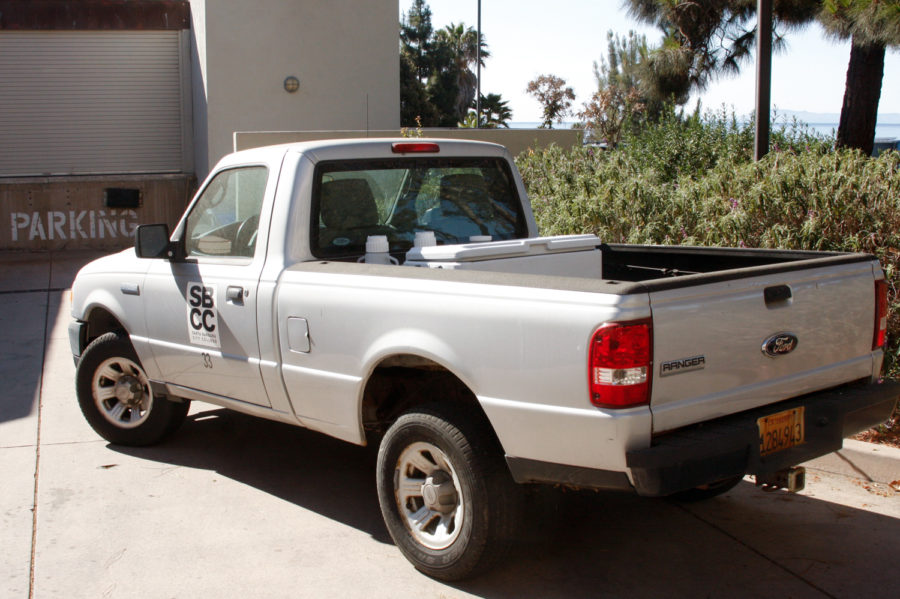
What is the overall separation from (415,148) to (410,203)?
1.06 feet

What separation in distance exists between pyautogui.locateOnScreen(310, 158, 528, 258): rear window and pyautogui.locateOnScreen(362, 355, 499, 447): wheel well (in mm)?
820

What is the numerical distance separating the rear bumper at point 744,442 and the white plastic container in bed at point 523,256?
55.9 inches

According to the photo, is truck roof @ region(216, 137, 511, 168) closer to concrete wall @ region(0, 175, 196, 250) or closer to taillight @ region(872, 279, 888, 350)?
taillight @ region(872, 279, 888, 350)

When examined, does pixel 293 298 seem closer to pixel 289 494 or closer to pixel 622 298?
pixel 289 494

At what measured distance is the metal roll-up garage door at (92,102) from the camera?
19.1 metres

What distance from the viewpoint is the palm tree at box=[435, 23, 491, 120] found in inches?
2233

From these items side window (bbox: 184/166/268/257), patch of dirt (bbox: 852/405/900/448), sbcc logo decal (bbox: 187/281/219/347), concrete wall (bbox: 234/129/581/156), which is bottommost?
patch of dirt (bbox: 852/405/900/448)

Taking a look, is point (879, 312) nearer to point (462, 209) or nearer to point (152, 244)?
point (462, 209)

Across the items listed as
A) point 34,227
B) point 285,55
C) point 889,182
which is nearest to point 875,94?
point 889,182

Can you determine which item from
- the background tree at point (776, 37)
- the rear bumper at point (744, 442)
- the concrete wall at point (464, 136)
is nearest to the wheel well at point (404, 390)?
the rear bumper at point (744, 442)

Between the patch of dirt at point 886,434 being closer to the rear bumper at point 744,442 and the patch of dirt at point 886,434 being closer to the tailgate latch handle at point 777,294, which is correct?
the rear bumper at point 744,442

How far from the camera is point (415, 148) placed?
5312 mm

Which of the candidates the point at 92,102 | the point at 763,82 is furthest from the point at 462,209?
the point at 92,102

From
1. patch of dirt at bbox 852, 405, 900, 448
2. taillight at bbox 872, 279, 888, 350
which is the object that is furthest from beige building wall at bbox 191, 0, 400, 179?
taillight at bbox 872, 279, 888, 350
